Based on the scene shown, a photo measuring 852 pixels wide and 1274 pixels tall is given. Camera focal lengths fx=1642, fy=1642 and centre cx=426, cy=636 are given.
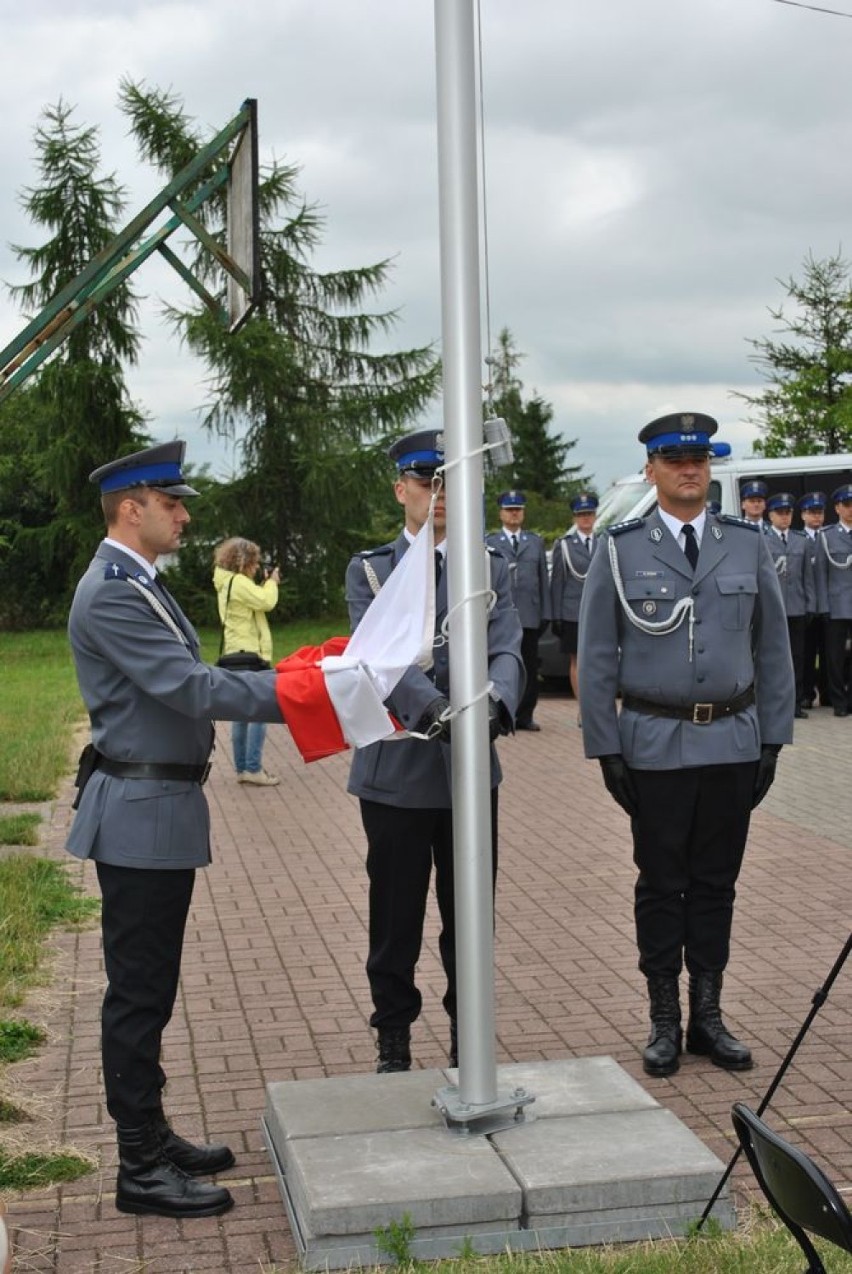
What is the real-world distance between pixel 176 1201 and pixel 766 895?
15.3 ft

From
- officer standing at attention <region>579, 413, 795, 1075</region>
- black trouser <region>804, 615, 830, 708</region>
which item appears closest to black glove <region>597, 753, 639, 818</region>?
officer standing at attention <region>579, 413, 795, 1075</region>

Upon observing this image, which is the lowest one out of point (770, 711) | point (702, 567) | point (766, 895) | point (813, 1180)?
point (766, 895)

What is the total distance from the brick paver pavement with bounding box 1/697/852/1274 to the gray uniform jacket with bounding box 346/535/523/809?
1.14 metres

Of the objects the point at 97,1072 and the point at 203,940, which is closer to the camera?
the point at 97,1072

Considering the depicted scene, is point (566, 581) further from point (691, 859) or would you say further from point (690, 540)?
point (691, 859)

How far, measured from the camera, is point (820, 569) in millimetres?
16969

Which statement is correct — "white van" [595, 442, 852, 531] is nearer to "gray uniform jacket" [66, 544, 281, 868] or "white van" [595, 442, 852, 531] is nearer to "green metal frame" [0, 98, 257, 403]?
"green metal frame" [0, 98, 257, 403]

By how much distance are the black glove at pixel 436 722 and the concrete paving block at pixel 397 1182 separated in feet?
3.51

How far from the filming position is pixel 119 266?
8852 millimetres

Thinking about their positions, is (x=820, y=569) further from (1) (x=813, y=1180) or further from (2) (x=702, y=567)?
(1) (x=813, y=1180)

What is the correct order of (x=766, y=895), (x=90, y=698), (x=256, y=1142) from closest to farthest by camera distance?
(x=90, y=698), (x=256, y=1142), (x=766, y=895)

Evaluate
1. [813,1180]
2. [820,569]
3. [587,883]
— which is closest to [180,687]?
[813,1180]

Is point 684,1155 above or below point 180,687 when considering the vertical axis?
below

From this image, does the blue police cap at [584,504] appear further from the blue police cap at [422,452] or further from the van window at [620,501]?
the blue police cap at [422,452]
